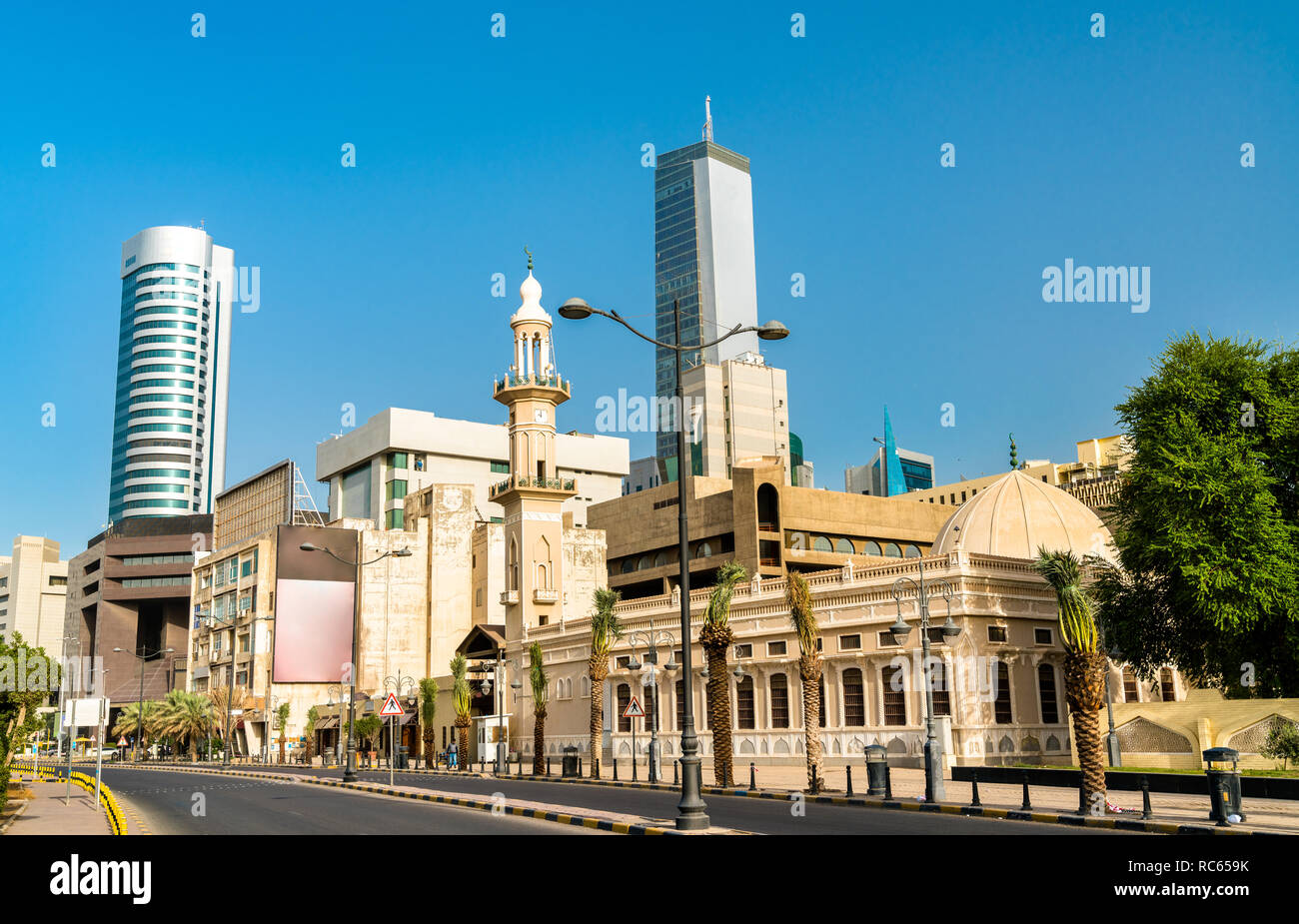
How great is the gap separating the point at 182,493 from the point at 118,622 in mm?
63116

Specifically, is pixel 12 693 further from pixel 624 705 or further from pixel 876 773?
pixel 624 705

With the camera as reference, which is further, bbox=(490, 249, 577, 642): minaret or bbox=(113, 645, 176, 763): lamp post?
bbox=(113, 645, 176, 763): lamp post

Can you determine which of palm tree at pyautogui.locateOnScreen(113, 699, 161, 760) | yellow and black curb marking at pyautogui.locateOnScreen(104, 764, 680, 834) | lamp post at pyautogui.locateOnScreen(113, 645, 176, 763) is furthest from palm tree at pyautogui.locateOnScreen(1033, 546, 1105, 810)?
palm tree at pyautogui.locateOnScreen(113, 699, 161, 760)

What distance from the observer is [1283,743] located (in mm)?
30469

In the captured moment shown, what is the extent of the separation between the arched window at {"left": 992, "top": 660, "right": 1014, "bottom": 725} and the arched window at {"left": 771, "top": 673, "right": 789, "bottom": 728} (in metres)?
8.78

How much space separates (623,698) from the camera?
184 feet

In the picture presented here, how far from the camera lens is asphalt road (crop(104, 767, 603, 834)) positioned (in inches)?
796

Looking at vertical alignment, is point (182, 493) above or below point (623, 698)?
above

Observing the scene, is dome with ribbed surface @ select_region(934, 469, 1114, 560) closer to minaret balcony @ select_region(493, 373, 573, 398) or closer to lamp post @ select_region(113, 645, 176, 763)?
minaret balcony @ select_region(493, 373, 573, 398)
